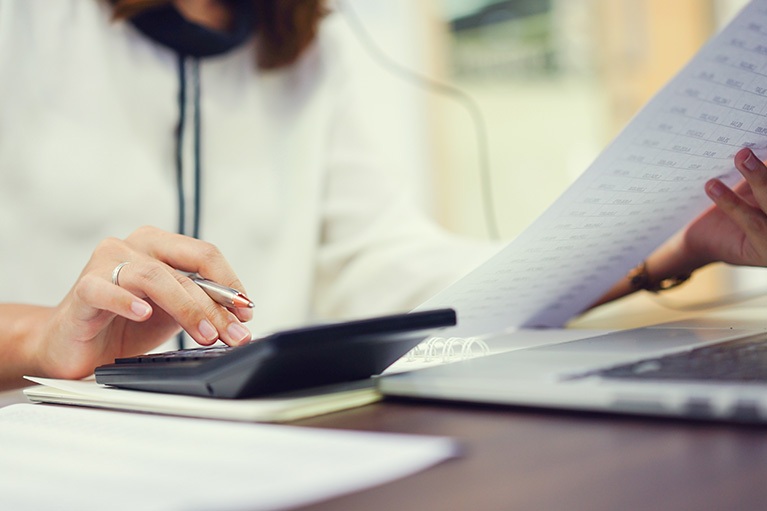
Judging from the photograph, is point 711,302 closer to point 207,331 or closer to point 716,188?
point 716,188

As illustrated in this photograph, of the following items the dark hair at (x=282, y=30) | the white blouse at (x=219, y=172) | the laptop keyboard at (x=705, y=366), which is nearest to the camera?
the laptop keyboard at (x=705, y=366)

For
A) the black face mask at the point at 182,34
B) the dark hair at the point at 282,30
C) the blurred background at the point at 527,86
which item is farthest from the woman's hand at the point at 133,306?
the blurred background at the point at 527,86

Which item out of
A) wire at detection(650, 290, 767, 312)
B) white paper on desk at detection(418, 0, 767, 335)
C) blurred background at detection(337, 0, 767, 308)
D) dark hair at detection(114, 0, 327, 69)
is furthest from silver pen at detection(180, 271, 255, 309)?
blurred background at detection(337, 0, 767, 308)

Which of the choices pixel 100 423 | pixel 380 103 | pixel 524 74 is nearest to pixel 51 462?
pixel 100 423

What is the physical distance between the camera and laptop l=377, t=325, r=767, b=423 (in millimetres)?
275

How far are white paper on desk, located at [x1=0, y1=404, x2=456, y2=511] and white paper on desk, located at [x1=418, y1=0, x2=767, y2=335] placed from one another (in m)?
0.18

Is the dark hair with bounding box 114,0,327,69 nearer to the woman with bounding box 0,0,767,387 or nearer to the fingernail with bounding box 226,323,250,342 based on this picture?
the woman with bounding box 0,0,767,387

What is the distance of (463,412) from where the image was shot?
332 mm

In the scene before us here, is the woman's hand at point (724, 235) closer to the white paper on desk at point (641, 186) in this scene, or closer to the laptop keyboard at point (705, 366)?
the white paper on desk at point (641, 186)

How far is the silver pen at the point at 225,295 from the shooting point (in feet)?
1.52

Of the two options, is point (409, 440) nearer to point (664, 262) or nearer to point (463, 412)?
point (463, 412)

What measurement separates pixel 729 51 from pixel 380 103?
205 centimetres

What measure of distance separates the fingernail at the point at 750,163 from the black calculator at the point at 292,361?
25 centimetres

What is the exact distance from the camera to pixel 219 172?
95cm
